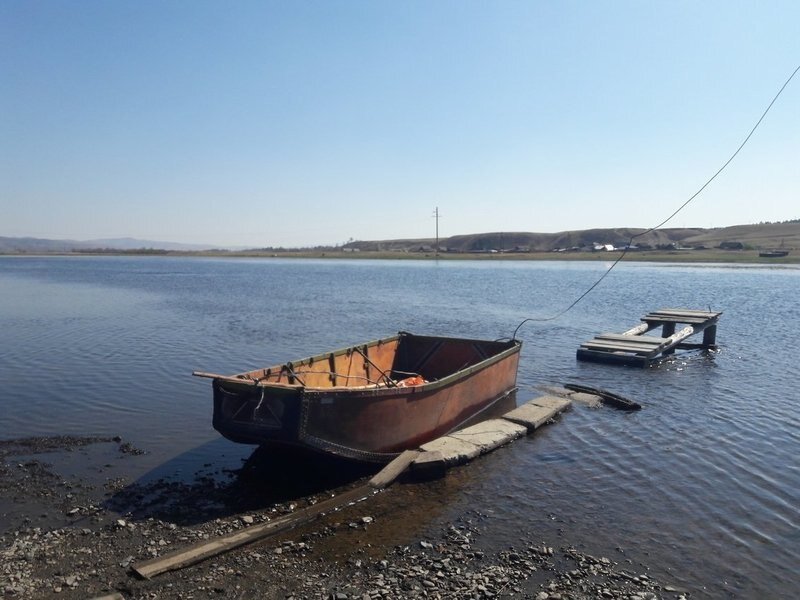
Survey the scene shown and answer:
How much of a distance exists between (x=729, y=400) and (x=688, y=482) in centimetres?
638

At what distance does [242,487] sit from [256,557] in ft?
7.83

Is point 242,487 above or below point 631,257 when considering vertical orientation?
below

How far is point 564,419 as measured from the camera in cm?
1323

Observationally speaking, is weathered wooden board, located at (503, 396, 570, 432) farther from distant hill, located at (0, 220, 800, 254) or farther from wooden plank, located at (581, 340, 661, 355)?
distant hill, located at (0, 220, 800, 254)

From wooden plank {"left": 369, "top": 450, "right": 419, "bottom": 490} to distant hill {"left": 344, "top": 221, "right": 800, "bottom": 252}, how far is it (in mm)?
96975

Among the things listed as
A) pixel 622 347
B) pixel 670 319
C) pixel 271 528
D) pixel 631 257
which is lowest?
pixel 271 528

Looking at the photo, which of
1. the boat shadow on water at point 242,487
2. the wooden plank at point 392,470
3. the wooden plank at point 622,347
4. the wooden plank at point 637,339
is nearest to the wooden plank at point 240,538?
the wooden plank at point 392,470

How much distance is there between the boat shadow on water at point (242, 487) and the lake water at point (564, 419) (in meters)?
0.59

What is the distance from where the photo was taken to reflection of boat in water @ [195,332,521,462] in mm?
8938

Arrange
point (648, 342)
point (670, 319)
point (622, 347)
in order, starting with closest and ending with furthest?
1. point (622, 347)
2. point (648, 342)
3. point (670, 319)

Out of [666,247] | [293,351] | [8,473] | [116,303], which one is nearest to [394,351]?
[293,351]

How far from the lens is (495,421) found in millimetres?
12312

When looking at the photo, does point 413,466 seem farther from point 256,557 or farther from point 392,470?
point 256,557

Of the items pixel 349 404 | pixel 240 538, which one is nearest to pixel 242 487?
pixel 240 538
